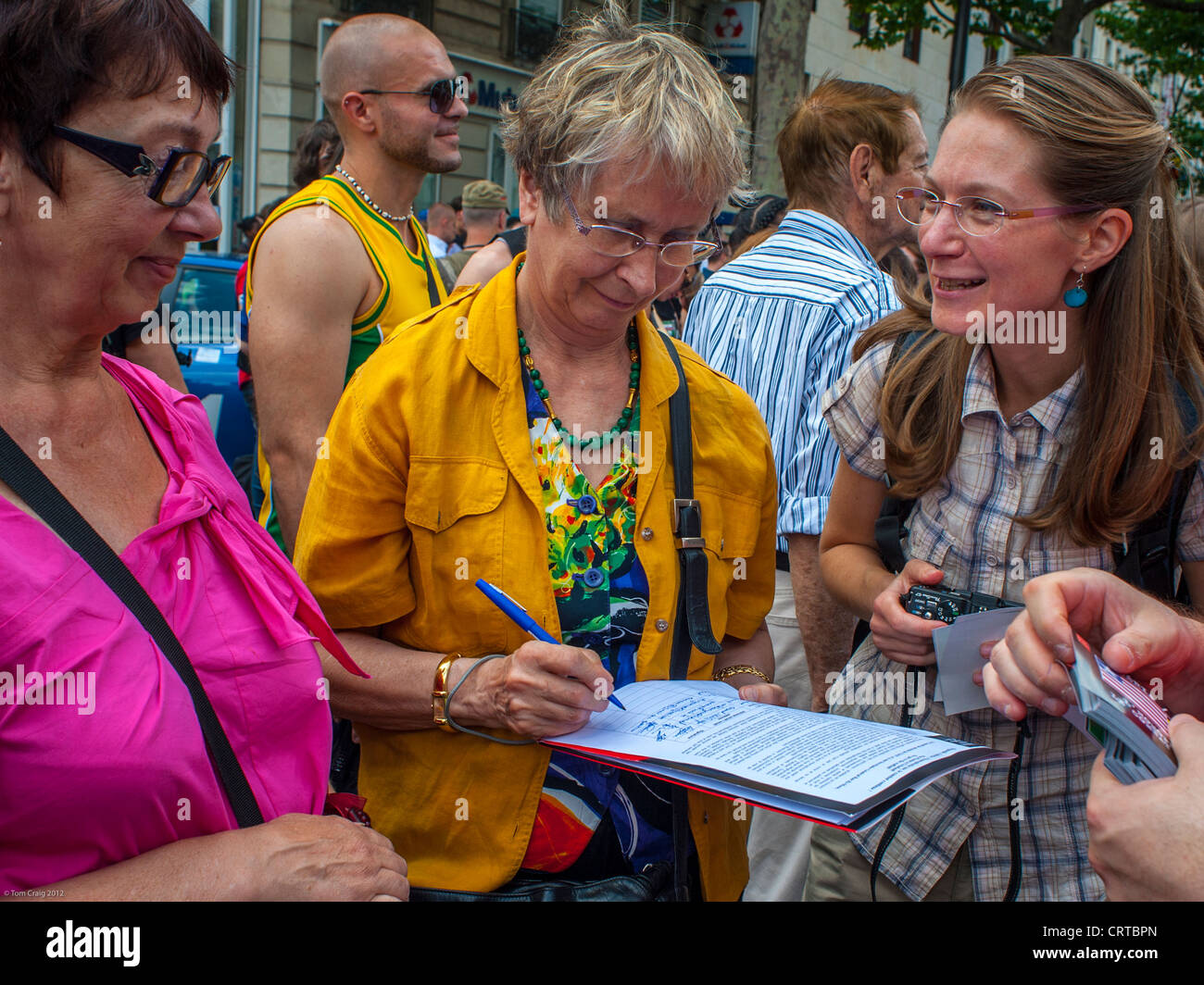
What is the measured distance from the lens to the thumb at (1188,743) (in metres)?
1.35

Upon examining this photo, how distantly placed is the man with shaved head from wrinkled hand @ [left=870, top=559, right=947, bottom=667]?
1580 millimetres

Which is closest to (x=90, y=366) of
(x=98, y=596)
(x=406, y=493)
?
(x=98, y=596)

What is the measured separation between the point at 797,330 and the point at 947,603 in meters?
1.52

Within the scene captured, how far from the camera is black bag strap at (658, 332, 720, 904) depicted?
79.2 inches

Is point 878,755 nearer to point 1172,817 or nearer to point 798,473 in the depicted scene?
point 1172,817

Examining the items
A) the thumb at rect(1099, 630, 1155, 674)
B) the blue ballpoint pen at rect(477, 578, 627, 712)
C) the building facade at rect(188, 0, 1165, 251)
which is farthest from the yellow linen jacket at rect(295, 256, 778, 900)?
the building facade at rect(188, 0, 1165, 251)

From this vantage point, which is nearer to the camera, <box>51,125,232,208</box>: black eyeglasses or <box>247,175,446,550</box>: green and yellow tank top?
<box>51,125,232,208</box>: black eyeglasses

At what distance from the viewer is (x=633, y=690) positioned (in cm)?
196

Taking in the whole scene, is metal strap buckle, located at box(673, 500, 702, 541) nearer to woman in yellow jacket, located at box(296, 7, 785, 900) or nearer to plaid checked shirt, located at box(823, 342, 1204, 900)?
woman in yellow jacket, located at box(296, 7, 785, 900)

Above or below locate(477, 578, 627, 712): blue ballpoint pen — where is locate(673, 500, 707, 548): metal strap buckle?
above

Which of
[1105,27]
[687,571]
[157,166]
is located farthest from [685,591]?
[1105,27]

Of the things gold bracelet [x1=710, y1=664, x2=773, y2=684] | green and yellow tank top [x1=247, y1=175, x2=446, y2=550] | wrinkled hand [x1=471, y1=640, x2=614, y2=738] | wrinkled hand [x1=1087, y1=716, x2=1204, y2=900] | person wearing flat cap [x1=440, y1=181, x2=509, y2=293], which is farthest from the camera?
person wearing flat cap [x1=440, y1=181, x2=509, y2=293]

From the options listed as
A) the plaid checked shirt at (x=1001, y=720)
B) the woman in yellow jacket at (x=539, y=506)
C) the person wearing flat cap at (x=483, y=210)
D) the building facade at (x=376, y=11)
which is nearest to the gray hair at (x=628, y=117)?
the woman in yellow jacket at (x=539, y=506)

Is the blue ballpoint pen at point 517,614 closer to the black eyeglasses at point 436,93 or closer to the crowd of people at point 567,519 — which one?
the crowd of people at point 567,519
